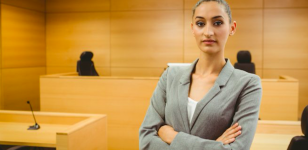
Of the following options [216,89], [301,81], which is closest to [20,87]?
[216,89]

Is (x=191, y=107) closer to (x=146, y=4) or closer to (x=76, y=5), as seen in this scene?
(x=146, y=4)

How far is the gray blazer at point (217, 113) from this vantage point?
46.4 inches

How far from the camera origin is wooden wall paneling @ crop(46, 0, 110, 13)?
6.88 m

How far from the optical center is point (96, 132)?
108 inches

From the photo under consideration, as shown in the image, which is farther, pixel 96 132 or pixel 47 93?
pixel 47 93

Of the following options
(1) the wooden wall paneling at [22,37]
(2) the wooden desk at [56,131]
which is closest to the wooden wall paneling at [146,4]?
Answer: (1) the wooden wall paneling at [22,37]

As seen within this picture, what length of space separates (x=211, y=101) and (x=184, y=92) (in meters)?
0.13

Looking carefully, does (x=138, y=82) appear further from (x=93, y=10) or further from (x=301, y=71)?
(x=301, y=71)

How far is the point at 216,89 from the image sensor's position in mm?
1222

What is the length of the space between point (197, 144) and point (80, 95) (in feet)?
11.2

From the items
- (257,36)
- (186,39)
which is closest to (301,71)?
(257,36)

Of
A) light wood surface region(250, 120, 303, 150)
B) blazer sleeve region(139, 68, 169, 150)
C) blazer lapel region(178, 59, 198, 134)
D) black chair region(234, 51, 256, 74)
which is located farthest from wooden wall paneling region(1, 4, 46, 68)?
blazer lapel region(178, 59, 198, 134)

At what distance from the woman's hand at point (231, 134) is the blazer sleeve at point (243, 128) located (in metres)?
0.02

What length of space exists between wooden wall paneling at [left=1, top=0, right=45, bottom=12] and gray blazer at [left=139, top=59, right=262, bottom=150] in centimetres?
538
